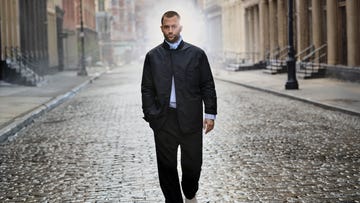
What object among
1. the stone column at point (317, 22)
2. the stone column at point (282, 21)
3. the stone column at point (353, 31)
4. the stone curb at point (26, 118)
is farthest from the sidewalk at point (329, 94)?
the stone column at point (282, 21)

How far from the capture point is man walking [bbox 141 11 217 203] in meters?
5.61

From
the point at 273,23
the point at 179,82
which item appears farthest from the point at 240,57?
the point at 179,82

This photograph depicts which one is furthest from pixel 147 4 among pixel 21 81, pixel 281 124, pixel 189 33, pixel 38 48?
pixel 281 124

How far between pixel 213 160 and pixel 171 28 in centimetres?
412

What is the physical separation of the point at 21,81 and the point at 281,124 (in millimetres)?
19952

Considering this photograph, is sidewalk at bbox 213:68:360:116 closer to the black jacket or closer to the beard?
the black jacket

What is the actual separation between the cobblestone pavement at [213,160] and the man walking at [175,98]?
123 cm

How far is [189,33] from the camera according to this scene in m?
93.3

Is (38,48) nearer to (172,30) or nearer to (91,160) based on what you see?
(91,160)

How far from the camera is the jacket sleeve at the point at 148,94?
5.66m

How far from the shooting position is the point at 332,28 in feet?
96.5

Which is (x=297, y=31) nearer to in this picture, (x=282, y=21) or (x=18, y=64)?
(x=282, y=21)

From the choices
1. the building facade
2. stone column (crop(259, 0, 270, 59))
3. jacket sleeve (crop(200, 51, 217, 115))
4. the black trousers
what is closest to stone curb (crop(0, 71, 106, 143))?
the black trousers

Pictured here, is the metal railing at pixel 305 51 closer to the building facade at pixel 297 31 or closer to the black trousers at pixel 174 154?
the building facade at pixel 297 31
